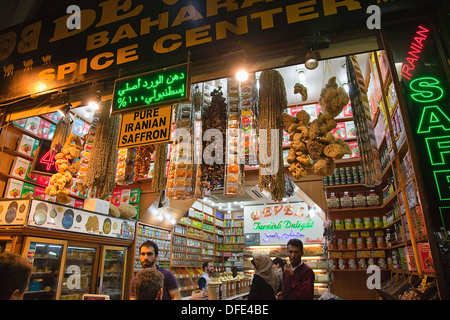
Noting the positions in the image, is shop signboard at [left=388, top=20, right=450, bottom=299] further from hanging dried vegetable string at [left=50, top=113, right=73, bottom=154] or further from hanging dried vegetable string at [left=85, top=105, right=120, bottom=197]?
hanging dried vegetable string at [left=50, top=113, right=73, bottom=154]

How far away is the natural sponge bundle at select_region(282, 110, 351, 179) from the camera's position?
2.21 meters

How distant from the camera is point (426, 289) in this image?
254 centimetres

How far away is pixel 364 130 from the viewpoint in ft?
7.92

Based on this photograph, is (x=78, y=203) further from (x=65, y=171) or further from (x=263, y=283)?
(x=263, y=283)

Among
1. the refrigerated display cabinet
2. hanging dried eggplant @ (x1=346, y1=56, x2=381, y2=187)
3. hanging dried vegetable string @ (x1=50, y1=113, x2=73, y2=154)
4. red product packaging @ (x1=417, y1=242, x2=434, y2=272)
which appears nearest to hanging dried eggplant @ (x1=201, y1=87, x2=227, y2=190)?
hanging dried eggplant @ (x1=346, y1=56, x2=381, y2=187)

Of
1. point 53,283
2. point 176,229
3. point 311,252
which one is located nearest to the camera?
point 53,283

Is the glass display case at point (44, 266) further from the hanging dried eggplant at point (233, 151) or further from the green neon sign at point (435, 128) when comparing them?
the green neon sign at point (435, 128)

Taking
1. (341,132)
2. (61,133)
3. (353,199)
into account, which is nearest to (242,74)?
(61,133)

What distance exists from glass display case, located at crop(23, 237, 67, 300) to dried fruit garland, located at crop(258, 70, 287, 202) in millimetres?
3892

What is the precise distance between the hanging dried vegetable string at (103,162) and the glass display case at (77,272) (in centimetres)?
259

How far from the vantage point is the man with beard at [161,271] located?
9.02ft

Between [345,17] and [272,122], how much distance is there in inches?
48.8

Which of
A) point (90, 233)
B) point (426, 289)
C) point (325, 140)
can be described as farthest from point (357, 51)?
point (90, 233)

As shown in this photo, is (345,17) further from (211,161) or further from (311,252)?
(311,252)
